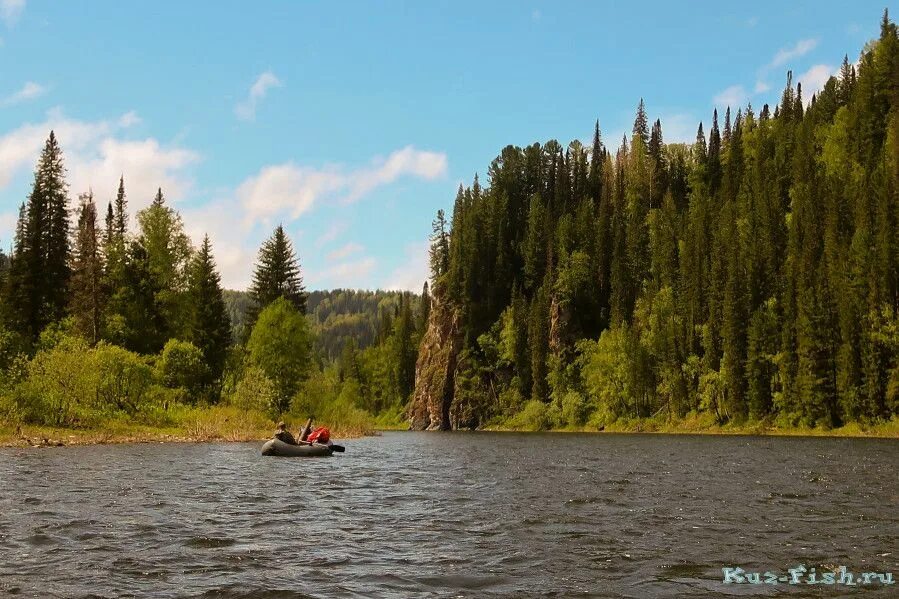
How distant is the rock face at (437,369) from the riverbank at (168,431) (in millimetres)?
78369

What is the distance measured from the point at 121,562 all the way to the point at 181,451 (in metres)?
33.3

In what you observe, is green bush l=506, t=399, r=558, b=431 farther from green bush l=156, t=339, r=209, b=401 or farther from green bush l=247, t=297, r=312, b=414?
green bush l=156, t=339, r=209, b=401

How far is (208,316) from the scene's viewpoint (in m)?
82.5

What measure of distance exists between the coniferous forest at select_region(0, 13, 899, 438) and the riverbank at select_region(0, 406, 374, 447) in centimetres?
37

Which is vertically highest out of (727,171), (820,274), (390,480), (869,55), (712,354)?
(869,55)

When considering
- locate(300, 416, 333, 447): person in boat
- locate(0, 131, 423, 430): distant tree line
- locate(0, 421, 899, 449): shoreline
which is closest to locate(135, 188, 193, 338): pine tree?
locate(0, 131, 423, 430): distant tree line

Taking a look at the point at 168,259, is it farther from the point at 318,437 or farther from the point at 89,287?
the point at 318,437

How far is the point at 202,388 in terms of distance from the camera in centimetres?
7719

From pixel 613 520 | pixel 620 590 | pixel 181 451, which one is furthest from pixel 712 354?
pixel 620 590

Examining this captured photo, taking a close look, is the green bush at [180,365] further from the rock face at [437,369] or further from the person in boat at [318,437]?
the rock face at [437,369]

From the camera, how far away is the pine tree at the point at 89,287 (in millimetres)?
75125

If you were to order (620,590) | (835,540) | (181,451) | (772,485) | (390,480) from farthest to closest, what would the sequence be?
(181,451)
(390,480)
(772,485)
(835,540)
(620,590)

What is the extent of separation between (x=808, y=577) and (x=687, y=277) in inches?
4616

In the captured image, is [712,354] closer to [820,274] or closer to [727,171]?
[820,274]
